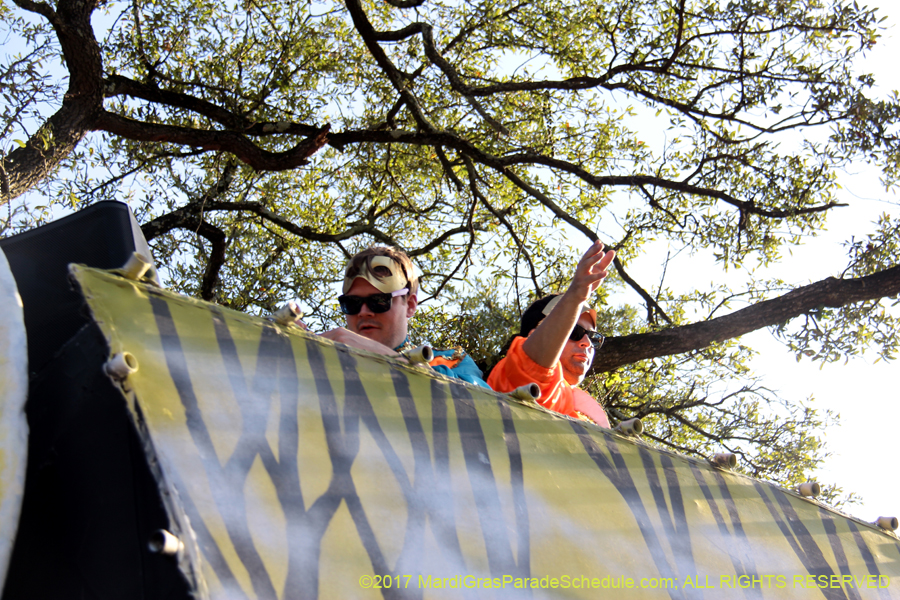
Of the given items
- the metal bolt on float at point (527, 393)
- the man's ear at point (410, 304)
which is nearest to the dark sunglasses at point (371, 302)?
the man's ear at point (410, 304)

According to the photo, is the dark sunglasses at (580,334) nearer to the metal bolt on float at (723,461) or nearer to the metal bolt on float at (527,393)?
the metal bolt on float at (723,461)

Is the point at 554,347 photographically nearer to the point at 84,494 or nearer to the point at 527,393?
the point at 527,393

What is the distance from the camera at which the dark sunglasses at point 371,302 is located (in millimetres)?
3143

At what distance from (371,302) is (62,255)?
5.36ft

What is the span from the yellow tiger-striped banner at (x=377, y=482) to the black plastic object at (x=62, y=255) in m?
0.40

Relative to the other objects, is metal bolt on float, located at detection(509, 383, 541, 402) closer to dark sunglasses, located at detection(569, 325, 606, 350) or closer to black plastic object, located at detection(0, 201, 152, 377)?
black plastic object, located at detection(0, 201, 152, 377)

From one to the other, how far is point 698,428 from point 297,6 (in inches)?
225

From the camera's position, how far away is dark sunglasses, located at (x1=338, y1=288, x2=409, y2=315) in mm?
3143

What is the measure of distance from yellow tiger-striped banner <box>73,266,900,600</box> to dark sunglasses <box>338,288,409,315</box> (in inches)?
55.3

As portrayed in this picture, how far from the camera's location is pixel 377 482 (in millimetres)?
1336

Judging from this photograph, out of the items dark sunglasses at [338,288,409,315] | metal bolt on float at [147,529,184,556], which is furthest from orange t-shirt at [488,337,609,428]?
metal bolt on float at [147,529,184,556]

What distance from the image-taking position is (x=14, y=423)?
1.18 metres

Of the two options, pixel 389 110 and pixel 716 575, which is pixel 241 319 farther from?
pixel 389 110

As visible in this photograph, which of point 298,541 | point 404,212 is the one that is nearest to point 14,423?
point 298,541
